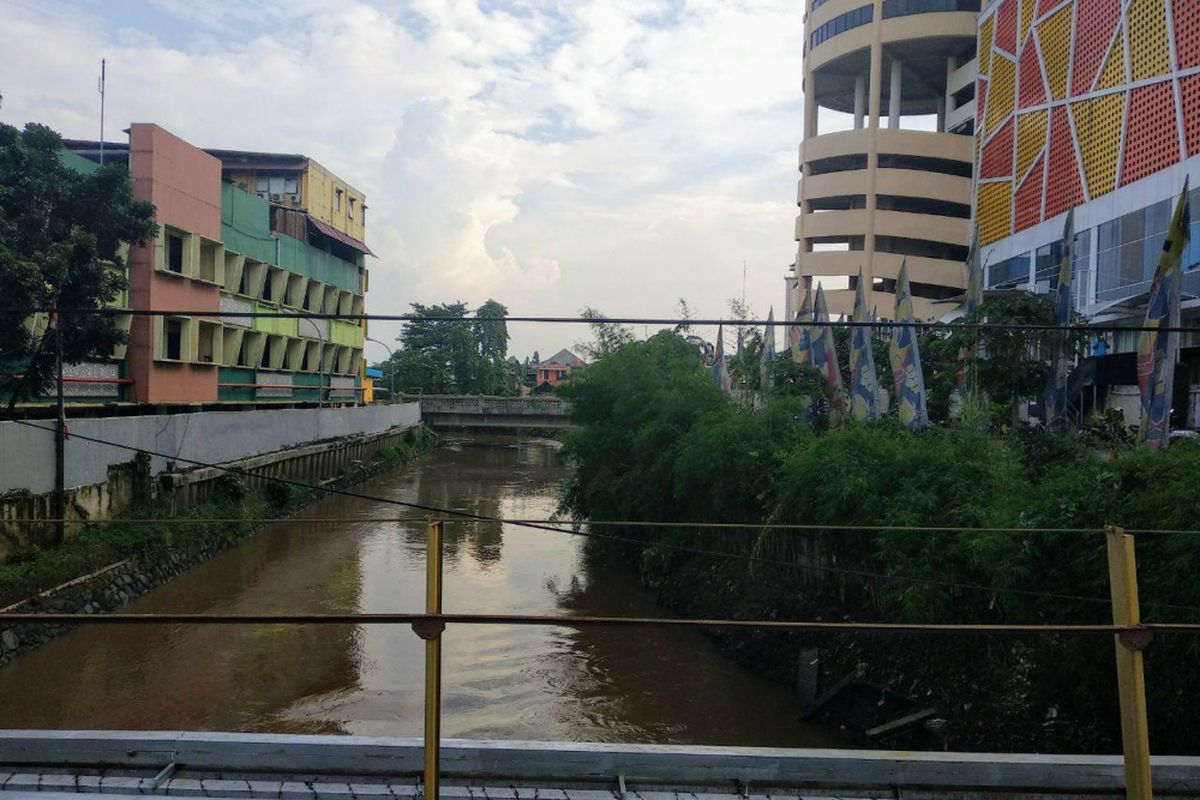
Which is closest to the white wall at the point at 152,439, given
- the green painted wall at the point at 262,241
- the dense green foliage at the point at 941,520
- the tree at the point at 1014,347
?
the green painted wall at the point at 262,241

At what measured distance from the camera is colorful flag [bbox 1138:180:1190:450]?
11984mm

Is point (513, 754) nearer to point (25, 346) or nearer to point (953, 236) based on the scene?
point (25, 346)

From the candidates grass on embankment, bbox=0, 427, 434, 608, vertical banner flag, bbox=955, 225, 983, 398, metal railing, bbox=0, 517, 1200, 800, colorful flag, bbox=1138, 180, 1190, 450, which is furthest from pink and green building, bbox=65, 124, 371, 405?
colorful flag, bbox=1138, 180, 1190, 450

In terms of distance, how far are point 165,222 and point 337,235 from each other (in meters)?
15.7

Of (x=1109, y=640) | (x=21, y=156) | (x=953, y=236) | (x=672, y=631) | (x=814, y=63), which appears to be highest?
(x=814, y=63)

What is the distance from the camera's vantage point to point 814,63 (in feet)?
→ 148

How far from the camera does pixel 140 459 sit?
16281mm

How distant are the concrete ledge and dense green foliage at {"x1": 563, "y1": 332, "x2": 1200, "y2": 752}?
2.17 meters

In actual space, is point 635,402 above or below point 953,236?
below

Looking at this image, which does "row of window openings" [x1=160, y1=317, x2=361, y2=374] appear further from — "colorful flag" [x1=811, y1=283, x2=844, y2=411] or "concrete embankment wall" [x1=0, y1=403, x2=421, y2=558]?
"colorful flag" [x1=811, y1=283, x2=844, y2=411]

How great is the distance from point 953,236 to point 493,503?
25829mm

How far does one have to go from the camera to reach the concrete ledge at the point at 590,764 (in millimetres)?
4020

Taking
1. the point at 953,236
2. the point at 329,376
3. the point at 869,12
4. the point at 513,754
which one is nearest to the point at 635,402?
the point at 513,754

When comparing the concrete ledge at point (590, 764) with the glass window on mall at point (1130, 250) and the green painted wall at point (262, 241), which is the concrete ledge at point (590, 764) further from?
the green painted wall at point (262, 241)
